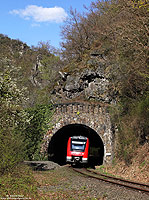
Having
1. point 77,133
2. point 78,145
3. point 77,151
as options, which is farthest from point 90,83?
point 77,133

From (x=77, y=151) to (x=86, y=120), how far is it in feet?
8.52

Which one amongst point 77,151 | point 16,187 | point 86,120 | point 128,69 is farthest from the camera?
point 86,120

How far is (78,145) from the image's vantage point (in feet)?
67.3

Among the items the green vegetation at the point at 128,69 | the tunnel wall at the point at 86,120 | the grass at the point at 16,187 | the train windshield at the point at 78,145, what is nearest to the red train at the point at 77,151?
the train windshield at the point at 78,145

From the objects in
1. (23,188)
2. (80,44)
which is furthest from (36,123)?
(23,188)

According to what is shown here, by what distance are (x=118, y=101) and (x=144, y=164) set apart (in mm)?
7054

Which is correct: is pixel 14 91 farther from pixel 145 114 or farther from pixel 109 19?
pixel 109 19

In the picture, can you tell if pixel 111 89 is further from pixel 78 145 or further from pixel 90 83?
pixel 78 145

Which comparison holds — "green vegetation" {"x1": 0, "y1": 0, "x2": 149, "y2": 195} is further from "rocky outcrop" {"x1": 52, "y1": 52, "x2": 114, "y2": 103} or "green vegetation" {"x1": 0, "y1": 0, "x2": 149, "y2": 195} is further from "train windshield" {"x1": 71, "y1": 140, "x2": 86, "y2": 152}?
"train windshield" {"x1": 71, "y1": 140, "x2": 86, "y2": 152}

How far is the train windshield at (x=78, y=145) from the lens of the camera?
66.8 feet

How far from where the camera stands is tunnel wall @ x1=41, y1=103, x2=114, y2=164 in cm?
1989

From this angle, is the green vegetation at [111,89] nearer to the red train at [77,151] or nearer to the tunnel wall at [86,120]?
the tunnel wall at [86,120]

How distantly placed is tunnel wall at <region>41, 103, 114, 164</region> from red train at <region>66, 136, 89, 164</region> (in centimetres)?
145

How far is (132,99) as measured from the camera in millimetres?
18500
